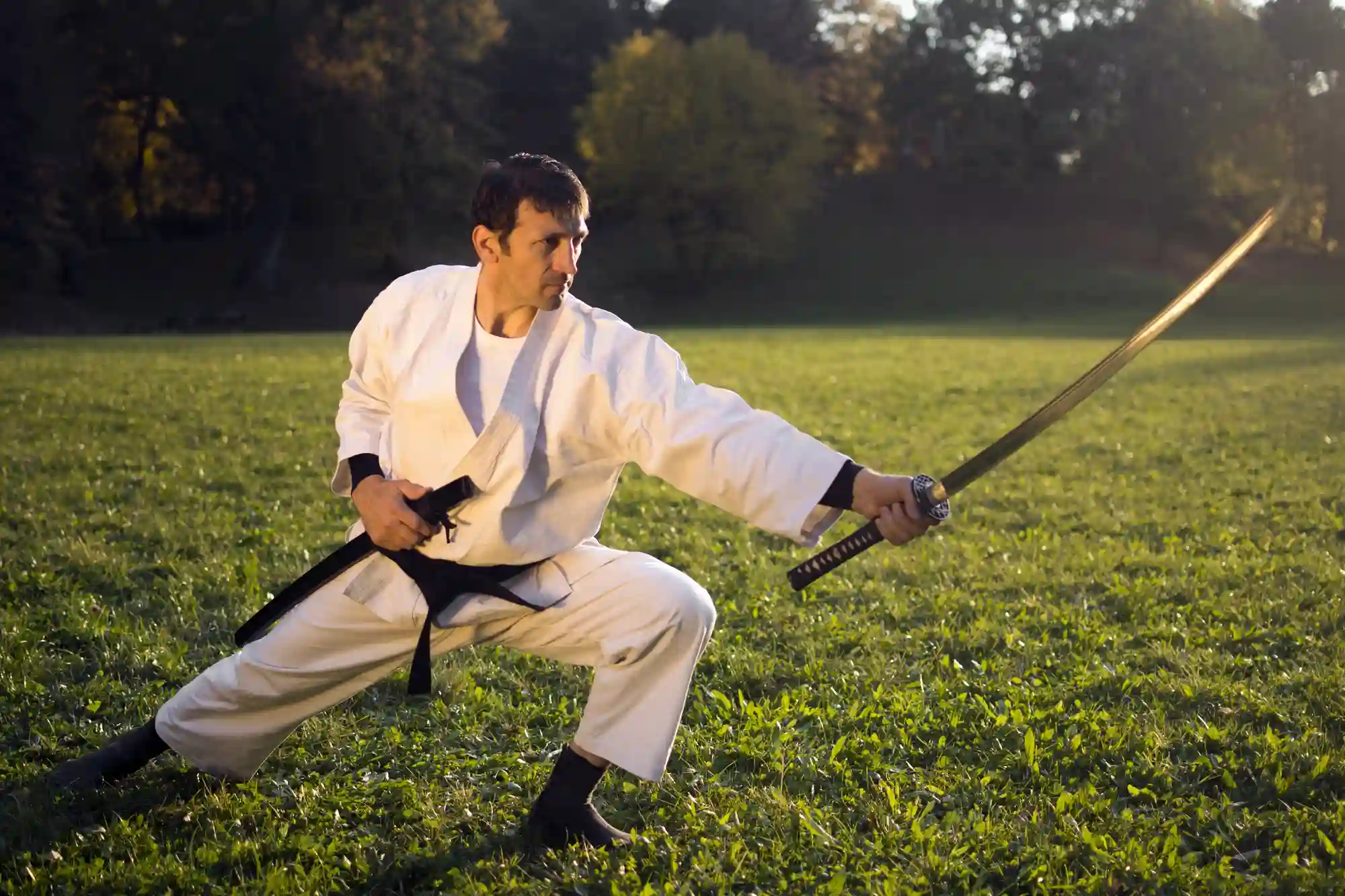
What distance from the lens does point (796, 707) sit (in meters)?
4.55

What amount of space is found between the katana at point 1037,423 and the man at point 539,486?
91 millimetres

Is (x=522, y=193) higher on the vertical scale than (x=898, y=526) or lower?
higher

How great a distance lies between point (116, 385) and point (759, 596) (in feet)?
34.7

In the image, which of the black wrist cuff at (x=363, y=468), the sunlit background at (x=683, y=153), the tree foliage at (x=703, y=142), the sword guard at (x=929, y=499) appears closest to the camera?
the sword guard at (x=929, y=499)

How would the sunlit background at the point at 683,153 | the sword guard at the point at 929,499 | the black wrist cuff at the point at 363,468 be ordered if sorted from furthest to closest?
the sunlit background at the point at 683,153 → the black wrist cuff at the point at 363,468 → the sword guard at the point at 929,499

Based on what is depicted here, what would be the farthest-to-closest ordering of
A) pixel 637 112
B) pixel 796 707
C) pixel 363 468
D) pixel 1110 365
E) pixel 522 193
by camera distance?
pixel 637 112, pixel 796 707, pixel 363 468, pixel 522 193, pixel 1110 365

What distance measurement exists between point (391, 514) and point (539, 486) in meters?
0.39

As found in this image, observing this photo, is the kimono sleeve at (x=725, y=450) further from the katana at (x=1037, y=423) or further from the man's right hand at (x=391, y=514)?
the man's right hand at (x=391, y=514)

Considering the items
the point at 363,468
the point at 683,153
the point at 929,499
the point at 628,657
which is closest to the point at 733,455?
the point at 929,499

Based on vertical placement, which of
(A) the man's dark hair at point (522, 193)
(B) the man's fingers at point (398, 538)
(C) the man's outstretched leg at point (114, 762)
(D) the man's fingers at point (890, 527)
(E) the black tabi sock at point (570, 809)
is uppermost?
(A) the man's dark hair at point (522, 193)

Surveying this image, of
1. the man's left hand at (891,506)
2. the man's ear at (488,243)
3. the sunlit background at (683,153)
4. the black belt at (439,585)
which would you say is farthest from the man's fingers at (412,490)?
the sunlit background at (683,153)

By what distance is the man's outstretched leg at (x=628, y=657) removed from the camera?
3244mm

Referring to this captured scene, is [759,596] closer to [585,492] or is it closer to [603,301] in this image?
[585,492]

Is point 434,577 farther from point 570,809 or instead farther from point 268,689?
point 570,809
